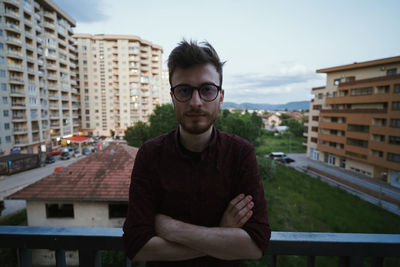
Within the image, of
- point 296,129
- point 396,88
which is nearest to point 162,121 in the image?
point 396,88

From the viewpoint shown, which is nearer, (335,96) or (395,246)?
(395,246)

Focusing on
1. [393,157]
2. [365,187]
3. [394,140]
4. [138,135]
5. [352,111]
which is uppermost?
[352,111]

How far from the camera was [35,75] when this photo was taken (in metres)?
25.4

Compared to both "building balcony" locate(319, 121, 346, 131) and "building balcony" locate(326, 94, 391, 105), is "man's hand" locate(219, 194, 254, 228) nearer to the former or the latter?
"building balcony" locate(326, 94, 391, 105)

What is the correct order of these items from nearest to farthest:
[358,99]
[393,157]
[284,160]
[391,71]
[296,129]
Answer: [393,157] → [391,71] → [358,99] → [284,160] → [296,129]

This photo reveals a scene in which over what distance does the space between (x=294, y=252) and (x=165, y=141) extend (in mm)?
1009

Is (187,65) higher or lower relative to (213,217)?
higher

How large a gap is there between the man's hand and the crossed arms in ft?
0.12

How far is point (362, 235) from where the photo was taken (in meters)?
1.19

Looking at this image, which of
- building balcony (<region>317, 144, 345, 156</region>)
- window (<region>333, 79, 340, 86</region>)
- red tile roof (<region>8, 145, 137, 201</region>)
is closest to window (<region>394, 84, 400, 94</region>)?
window (<region>333, 79, 340, 86</region>)

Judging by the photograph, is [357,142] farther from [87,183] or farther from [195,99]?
[195,99]

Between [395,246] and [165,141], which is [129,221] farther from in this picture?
[395,246]

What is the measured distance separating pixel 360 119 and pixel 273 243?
23985 mm

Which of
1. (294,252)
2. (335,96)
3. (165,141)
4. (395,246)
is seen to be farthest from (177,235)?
(335,96)
